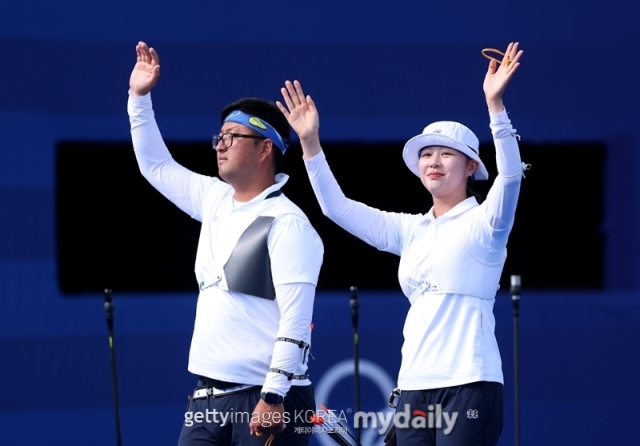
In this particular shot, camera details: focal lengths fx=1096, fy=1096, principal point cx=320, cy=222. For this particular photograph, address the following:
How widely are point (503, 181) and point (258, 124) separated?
0.93 m

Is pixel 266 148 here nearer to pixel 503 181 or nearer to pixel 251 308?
pixel 251 308

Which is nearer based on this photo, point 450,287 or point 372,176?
point 450,287

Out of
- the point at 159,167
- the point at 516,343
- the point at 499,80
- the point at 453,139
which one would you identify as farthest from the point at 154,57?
the point at 516,343

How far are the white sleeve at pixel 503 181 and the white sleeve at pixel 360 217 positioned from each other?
402 mm

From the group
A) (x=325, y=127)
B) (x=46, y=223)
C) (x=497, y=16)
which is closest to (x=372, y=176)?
(x=325, y=127)

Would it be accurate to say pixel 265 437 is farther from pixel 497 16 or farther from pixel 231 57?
pixel 497 16

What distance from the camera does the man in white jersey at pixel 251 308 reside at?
330 cm

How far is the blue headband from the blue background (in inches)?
61.2

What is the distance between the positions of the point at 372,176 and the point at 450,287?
6.74 ft

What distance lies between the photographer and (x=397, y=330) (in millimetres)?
5199

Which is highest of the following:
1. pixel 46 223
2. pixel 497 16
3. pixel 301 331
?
pixel 497 16

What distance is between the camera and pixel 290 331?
3295 millimetres

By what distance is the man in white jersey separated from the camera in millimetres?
3301

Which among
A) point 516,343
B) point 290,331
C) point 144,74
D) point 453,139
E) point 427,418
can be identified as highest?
point 144,74
